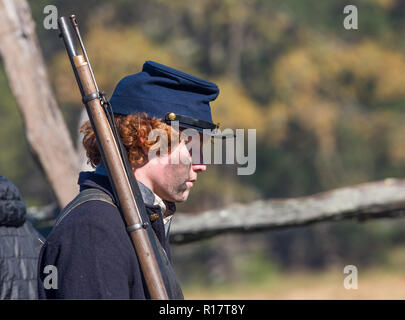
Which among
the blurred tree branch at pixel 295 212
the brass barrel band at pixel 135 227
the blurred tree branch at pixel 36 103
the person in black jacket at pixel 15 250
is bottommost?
the brass barrel band at pixel 135 227

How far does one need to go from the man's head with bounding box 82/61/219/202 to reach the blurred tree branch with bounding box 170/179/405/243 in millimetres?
2644

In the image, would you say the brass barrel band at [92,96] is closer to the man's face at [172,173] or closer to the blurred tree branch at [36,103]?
the man's face at [172,173]

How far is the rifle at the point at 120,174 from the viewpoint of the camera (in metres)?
1.93

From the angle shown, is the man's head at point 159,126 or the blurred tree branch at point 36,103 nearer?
the man's head at point 159,126

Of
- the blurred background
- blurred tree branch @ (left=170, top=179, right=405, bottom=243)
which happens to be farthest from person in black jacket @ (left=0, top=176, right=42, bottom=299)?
the blurred background

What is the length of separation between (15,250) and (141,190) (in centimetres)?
79

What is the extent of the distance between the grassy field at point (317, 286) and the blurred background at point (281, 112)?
0.13 feet

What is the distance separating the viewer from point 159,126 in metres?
2.12

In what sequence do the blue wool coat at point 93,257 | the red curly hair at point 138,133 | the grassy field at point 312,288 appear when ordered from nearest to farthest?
the blue wool coat at point 93,257, the red curly hair at point 138,133, the grassy field at point 312,288

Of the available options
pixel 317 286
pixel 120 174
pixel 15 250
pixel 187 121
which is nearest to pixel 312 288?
pixel 317 286

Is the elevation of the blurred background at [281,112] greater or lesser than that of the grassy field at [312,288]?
greater

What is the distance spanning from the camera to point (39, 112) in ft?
15.4

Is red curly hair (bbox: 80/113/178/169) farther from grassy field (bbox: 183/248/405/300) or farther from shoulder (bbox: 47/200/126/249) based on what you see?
grassy field (bbox: 183/248/405/300)

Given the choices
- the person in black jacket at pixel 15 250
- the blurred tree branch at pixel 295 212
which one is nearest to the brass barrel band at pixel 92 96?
the person in black jacket at pixel 15 250
